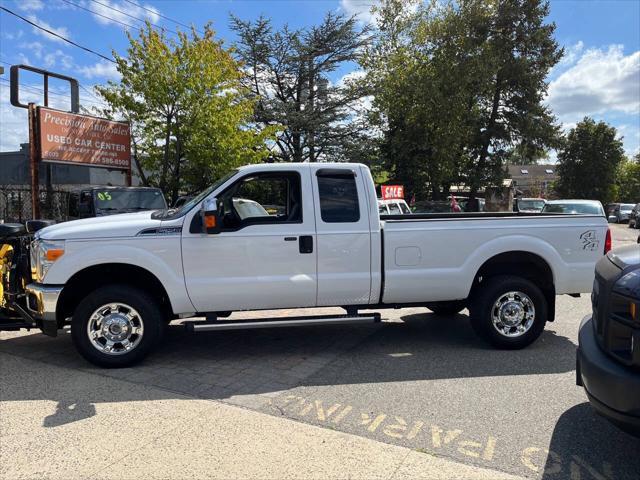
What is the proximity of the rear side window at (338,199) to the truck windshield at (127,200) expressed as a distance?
7508 mm

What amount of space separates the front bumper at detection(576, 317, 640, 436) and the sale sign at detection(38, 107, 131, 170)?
14.1 metres

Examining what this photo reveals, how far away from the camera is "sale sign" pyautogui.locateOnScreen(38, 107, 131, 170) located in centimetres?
1373

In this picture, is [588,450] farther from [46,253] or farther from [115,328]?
[46,253]

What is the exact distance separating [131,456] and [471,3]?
2680 centimetres

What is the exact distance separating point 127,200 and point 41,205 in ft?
21.5

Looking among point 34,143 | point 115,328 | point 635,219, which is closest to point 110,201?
point 34,143

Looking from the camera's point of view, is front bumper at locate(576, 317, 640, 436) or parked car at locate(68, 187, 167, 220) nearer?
front bumper at locate(576, 317, 640, 436)

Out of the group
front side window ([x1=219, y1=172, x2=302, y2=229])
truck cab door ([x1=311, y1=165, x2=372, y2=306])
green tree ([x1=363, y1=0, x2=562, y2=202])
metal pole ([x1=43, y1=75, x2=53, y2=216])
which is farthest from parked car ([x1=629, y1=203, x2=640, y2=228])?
front side window ([x1=219, y1=172, x2=302, y2=229])

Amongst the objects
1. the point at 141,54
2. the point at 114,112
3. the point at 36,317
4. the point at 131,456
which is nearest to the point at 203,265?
the point at 36,317

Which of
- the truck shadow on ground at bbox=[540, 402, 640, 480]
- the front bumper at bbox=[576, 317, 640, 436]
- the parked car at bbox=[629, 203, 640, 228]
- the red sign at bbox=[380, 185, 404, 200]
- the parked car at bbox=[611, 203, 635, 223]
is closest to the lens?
the front bumper at bbox=[576, 317, 640, 436]

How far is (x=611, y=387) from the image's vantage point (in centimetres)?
287

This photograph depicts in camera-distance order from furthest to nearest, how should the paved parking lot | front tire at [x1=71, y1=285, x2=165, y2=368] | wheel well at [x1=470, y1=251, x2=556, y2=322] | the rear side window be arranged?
wheel well at [x1=470, y1=251, x2=556, y2=322], the rear side window, front tire at [x1=71, y1=285, x2=165, y2=368], the paved parking lot

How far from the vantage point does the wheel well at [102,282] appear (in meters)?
5.18

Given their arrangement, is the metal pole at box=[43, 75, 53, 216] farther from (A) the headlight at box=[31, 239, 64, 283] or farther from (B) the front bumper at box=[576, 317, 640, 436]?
(B) the front bumper at box=[576, 317, 640, 436]
